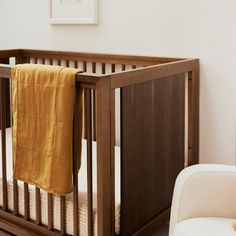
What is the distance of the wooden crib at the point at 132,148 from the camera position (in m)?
1.66

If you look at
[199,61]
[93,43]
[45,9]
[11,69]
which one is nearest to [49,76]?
[11,69]

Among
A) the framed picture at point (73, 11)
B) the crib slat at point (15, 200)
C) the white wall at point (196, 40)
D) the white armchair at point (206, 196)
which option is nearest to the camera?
the white armchair at point (206, 196)

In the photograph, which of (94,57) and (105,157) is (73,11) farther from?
(105,157)

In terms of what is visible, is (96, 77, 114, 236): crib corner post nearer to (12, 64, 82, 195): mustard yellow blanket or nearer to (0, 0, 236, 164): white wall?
(12, 64, 82, 195): mustard yellow blanket

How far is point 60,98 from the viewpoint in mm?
1661

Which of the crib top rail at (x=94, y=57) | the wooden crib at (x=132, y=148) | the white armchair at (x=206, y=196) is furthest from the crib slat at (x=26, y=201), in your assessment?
the crib top rail at (x=94, y=57)

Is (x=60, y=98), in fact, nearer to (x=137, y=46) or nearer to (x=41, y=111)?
(x=41, y=111)

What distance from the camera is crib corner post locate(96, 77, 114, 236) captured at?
1614mm

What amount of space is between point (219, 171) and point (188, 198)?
14 cm

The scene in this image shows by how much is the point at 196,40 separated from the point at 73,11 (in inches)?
32.9

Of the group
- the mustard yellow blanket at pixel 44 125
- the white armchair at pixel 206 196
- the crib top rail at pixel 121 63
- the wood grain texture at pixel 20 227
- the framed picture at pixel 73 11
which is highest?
the framed picture at pixel 73 11

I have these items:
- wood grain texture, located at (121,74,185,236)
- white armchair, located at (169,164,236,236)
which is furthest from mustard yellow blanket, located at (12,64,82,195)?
white armchair, located at (169,164,236,236)

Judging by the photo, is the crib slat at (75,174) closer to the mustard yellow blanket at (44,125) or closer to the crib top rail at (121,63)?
the mustard yellow blanket at (44,125)

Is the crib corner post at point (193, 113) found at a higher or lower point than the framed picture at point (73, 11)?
lower
